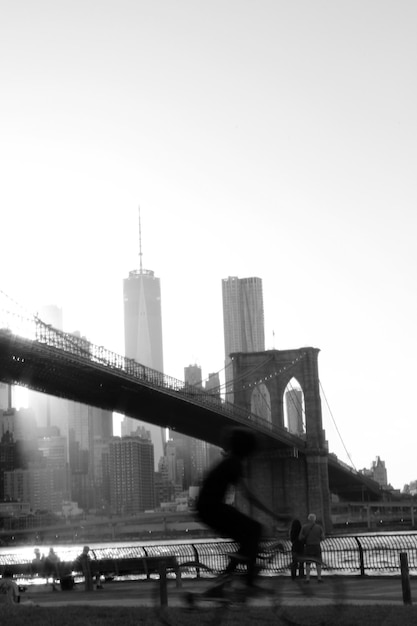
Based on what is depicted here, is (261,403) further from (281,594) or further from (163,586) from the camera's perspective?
(281,594)

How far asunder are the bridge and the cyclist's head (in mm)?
33067

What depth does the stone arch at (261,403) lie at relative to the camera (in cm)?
8288

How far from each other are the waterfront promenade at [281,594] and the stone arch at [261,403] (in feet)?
195

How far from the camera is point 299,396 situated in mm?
85625

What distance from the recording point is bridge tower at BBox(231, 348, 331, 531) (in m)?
67.4

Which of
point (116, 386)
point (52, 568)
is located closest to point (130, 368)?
point (116, 386)

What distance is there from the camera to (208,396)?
194 feet

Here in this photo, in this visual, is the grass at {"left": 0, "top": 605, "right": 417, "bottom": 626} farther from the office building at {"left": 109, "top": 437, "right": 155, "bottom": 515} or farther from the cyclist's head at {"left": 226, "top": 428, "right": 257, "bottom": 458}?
the office building at {"left": 109, "top": 437, "right": 155, "bottom": 515}

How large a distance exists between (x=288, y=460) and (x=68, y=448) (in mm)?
101816

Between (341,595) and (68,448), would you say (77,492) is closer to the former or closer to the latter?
(68,448)

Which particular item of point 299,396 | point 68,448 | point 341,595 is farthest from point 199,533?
point 341,595

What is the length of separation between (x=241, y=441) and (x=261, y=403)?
7864cm

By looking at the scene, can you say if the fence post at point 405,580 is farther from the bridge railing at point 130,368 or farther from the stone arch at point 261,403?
the stone arch at point 261,403

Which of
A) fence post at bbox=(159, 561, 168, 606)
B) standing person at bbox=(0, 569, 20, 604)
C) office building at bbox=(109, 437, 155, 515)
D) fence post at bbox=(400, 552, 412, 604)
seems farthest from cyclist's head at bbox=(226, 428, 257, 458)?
office building at bbox=(109, 437, 155, 515)
